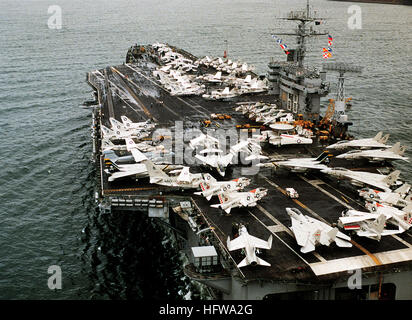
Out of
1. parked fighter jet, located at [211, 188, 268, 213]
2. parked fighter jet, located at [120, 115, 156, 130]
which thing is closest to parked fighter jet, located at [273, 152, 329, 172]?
parked fighter jet, located at [211, 188, 268, 213]

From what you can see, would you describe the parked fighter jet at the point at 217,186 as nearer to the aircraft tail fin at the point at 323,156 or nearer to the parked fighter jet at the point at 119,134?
the aircraft tail fin at the point at 323,156

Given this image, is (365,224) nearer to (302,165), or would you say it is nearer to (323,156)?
(302,165)

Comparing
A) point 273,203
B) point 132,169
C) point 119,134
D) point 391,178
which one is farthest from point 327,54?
point 132,169

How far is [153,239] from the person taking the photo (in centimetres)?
3684

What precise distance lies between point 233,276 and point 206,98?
4109cm

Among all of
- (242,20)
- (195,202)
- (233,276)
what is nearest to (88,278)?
(195,202)

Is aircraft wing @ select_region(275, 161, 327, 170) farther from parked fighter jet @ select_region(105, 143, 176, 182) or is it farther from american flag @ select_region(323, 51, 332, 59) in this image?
american flag @ select_region(323, 51, 332, 59)

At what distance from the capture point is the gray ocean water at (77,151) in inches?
1278

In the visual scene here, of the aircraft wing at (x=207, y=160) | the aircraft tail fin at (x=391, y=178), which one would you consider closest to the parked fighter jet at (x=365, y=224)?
the aircraft tail fin at (x=391, y=178)

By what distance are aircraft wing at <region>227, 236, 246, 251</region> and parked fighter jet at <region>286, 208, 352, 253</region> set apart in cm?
346

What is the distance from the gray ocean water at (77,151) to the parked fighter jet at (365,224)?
40.6 ft

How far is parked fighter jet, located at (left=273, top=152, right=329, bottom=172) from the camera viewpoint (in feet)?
120

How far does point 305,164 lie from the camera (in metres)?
36.8

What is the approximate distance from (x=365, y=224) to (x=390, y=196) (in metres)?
5.15
